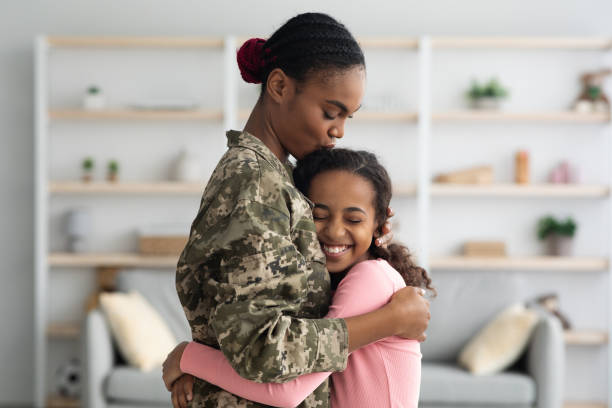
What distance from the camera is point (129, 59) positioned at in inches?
186

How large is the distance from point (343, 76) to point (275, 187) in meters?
0.24

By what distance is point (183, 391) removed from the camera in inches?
50.7

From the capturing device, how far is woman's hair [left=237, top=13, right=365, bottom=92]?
1219 millimetres

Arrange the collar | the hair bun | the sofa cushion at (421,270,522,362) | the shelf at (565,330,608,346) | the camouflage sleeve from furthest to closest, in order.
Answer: the shelf at (565,330,608,346) → the sofa cushion at (421,270,522,362) → the hair bun → the collar → the camouflage sleeve

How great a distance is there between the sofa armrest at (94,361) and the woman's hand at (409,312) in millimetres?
2700

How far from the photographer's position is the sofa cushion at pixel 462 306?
407 centimetres

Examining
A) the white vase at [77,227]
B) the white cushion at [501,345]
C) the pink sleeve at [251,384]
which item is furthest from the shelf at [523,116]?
the pink sleeve at [251,384]

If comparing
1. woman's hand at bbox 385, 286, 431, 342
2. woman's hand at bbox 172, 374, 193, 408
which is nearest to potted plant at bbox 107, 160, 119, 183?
woman's hand at bbox 172, 374, 193, 408

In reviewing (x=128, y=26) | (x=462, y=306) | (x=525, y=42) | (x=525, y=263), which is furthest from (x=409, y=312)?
(x=128, y=26)

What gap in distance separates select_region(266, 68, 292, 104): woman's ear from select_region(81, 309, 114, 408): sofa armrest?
2737 mm

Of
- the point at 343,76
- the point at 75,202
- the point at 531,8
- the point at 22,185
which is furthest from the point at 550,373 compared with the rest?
the point at 22,185

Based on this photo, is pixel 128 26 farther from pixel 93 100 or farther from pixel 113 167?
pixel 113 167

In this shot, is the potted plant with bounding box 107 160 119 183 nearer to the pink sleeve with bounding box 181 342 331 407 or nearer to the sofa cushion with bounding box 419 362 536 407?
the sofa cushion with bounding box 419 362 536 407

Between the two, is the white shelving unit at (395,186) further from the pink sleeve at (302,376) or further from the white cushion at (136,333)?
the pink sleeve at (302,376)
